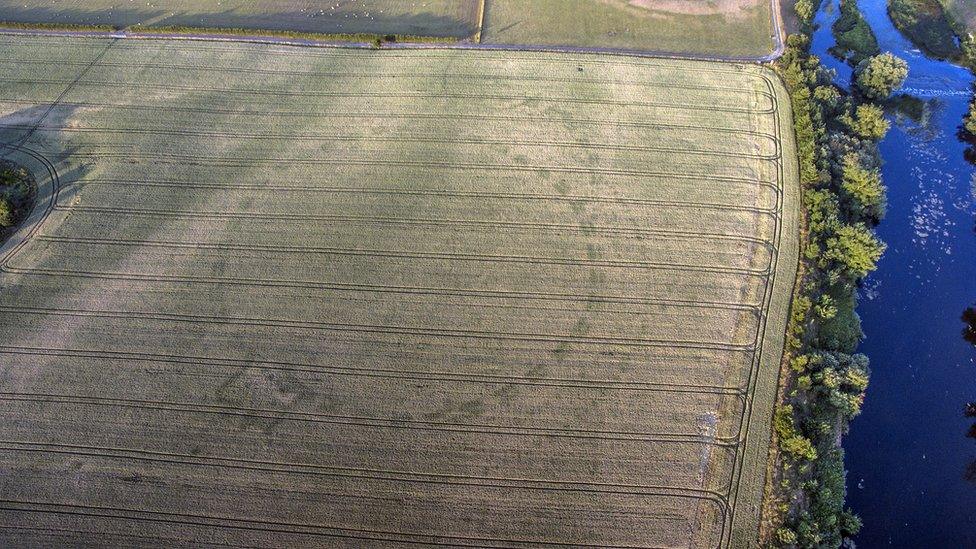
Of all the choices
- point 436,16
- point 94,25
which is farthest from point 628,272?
point 94,25

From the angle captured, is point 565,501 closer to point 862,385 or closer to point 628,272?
point 628,272

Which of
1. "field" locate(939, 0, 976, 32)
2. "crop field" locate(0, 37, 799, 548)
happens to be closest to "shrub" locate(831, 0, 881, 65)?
"field" locate(939, 0, 976, 32)

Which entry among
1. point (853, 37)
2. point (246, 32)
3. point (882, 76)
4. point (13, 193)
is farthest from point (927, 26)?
point (13, 193)

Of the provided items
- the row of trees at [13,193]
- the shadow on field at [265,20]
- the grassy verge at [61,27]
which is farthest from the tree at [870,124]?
the grassy verge at [61,27]

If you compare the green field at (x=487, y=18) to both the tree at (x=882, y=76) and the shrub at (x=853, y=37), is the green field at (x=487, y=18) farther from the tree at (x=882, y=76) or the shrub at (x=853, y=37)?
the tree at (x=882, y=76)

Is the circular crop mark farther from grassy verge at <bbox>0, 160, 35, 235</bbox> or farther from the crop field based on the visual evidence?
the crop field
